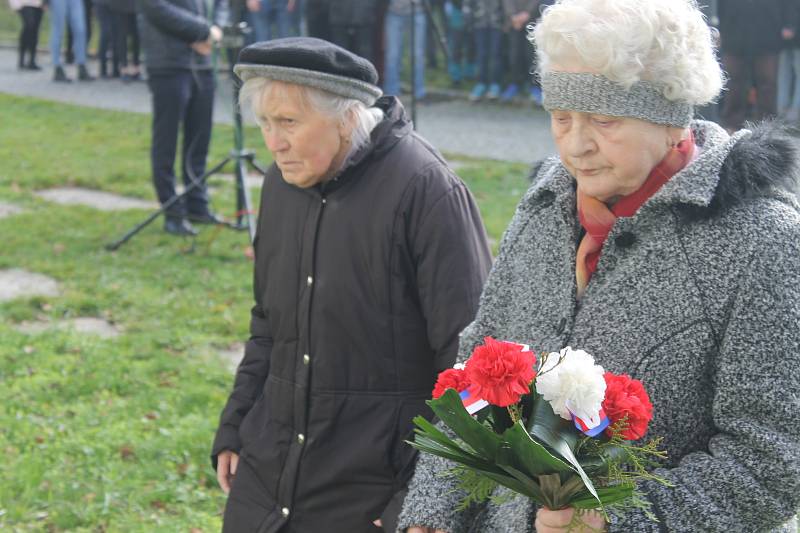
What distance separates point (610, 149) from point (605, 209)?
0.15m

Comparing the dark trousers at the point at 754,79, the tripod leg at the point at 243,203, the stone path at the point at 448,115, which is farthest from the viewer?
the stone path at the point at 448,115

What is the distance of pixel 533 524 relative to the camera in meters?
2.38

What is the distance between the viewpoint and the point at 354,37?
41.3 feet

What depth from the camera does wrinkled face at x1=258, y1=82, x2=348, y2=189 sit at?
10.4ft

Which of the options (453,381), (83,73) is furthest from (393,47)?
(453,381)

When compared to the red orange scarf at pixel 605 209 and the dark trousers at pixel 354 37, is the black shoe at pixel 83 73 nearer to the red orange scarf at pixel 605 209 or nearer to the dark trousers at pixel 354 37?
the dark trousers at pixel 354 37

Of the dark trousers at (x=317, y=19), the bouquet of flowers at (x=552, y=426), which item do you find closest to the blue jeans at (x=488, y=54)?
the dark trousers at (x=317, y=19)

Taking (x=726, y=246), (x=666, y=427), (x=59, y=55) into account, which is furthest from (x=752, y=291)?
(x=59, y=55)

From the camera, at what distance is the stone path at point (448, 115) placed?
1230cm

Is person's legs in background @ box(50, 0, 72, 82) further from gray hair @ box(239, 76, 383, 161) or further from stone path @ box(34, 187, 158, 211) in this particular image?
gray hair @ box(239, 76, 383, 161)

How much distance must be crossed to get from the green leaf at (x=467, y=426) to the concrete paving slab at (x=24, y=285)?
19.7 feet

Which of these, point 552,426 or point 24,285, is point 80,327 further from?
point 552,426

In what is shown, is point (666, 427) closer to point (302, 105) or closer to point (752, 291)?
point (752, 291)

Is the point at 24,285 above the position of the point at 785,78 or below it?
below
